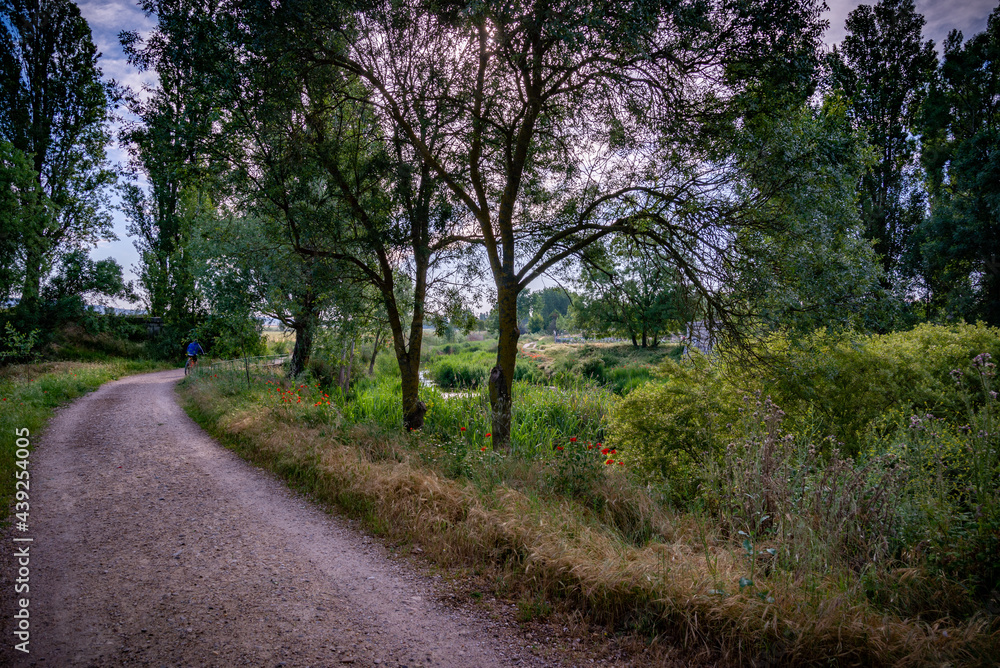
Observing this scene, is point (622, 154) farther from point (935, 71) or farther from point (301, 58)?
point (935, 71)

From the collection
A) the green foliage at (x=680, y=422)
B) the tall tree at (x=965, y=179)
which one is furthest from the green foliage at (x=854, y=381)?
the tall tree at (x=965, y=179)

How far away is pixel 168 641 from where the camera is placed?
2875 mm

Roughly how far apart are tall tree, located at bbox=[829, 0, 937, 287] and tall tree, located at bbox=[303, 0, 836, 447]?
17.8 metres

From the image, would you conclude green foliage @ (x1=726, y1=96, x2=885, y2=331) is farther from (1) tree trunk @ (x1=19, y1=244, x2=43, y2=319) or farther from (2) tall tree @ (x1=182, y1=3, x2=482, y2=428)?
(1) tree trunk @ (x1=19, y1=244, x2=43, y2=319)

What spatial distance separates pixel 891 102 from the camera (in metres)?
19.2

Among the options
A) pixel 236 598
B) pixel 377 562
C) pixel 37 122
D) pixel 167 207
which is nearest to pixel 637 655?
pixel 377 562

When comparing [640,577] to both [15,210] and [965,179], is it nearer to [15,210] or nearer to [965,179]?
[965,179]

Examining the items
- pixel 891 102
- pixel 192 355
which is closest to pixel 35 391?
pixel 192 355

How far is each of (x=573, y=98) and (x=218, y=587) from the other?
6.98 meters

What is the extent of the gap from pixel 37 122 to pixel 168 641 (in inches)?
929

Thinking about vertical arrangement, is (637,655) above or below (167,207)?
below

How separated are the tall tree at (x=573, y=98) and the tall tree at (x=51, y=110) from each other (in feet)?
55.4

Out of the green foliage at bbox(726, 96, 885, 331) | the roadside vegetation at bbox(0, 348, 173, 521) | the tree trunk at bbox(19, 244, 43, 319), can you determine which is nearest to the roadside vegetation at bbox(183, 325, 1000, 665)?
the green foliage at bbox(726, 96, 885, 331)

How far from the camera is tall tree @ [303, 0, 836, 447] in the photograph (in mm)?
4648
